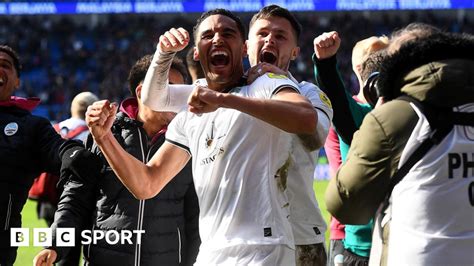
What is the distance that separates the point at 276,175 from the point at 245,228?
10.0 inches

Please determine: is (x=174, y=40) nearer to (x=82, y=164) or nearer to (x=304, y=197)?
(x=304, y=197)

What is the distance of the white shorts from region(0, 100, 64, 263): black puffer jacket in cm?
200

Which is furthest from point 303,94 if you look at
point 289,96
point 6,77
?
point 6,77

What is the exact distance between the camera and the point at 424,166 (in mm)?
2920

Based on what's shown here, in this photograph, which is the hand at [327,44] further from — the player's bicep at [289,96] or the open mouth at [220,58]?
the player's bicep at [289,96]

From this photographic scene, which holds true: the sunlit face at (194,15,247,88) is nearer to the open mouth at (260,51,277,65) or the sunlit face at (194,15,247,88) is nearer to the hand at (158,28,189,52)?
the hand at (158,28,189,52)

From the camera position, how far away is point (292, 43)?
15.2ft

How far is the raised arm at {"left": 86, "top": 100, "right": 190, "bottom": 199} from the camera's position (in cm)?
382

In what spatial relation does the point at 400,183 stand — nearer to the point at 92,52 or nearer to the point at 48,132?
the point at 48,132

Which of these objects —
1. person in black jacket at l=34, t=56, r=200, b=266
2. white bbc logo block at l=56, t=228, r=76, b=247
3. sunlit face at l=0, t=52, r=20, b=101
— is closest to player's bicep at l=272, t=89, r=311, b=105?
person in black jacket at l=34, t=56, r=200, b=266

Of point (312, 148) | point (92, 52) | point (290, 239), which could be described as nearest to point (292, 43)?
point (312, 148)

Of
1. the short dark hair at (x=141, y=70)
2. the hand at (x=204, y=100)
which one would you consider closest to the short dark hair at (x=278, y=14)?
the short dark hair at (x=141, y=70)

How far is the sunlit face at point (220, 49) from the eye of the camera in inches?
148

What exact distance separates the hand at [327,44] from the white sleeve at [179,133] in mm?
860
